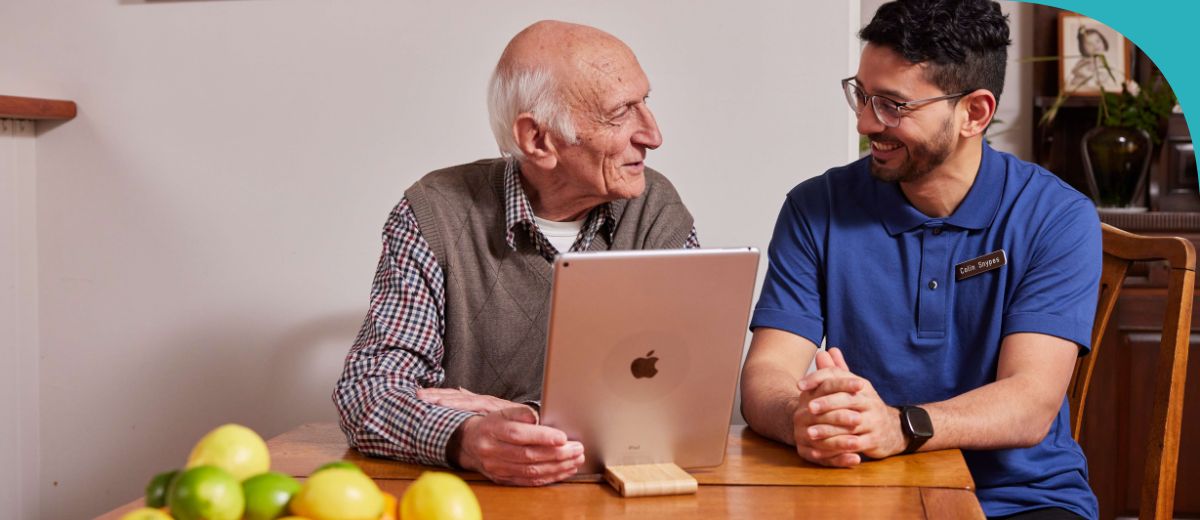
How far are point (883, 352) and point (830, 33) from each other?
0.72 metres

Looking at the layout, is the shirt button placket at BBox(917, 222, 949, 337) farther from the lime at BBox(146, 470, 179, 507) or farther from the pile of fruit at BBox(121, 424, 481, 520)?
the lime at BBox(146, 470, 179, 507)

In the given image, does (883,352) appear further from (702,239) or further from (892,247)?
(702,239)

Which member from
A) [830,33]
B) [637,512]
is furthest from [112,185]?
[637,512]

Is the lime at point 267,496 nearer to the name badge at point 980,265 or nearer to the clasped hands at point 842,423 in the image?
the clasped hands at point 842,423

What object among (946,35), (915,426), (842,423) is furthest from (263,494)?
(946,35)

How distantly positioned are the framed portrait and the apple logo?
8.01 feet

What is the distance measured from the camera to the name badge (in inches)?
63.2

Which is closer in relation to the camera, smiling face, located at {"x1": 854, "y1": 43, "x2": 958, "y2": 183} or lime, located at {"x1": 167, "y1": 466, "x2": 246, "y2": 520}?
lime, located at {"x1": 167, "y1": 466, "x2": 246, "y2": 520}

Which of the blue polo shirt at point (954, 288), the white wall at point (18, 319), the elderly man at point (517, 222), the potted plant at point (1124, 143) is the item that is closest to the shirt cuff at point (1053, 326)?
the blue polo shirt at point (954, 288)

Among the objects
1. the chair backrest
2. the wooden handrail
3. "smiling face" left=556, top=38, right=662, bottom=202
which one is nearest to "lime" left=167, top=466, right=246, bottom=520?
"smiling face" left=556, top=38, right=662, bottom=202

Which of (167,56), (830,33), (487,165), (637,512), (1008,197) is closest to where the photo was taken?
(637,512)

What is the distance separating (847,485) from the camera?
123 cm

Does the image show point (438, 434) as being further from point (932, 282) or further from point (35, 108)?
point (35, 108)

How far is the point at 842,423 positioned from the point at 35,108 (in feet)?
5.94
